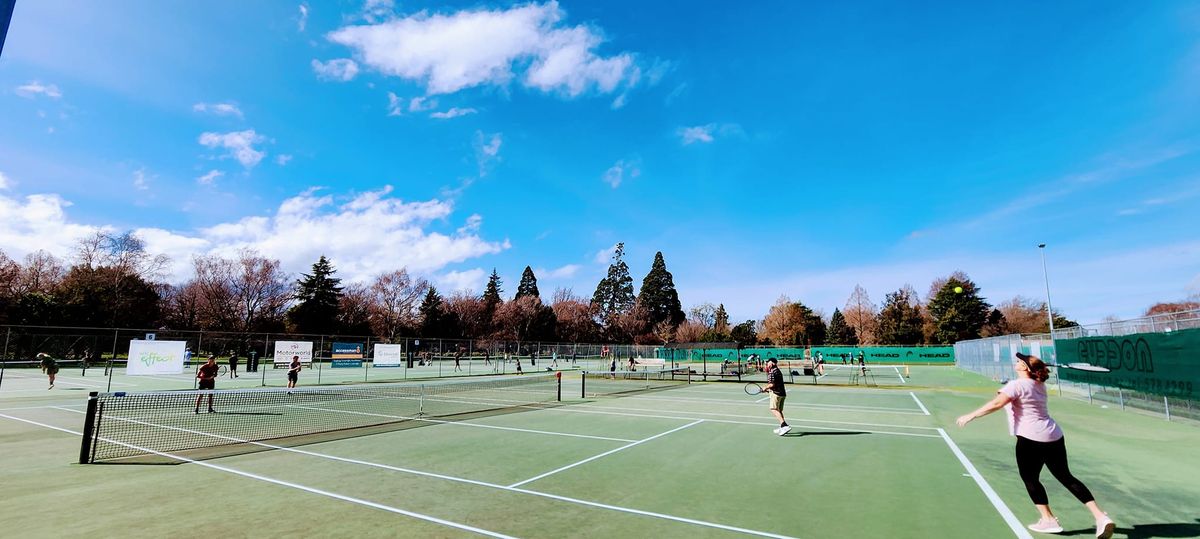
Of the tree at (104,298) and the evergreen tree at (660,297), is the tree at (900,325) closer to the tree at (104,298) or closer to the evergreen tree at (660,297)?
the evergreen tree at (660,297)

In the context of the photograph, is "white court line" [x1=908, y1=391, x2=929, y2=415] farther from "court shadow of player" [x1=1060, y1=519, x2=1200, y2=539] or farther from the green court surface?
"court shadow of player" [x1=1060, y1=519, x2=1200, y2=539]

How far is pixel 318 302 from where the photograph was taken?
71562 millimetres

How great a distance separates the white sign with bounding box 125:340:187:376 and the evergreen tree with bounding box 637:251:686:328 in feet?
291

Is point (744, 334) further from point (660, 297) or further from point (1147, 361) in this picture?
point (1147, 361)

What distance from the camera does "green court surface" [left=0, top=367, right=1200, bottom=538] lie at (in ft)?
19.3

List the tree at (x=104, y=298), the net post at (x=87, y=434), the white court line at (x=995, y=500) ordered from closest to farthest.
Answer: the white court line at (x=995, y=500) → the net post at (x=87, y=434) → the tree at (x=104, y=298)

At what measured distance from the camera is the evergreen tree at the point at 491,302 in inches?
3580

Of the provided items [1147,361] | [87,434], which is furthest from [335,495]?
[1147,361]

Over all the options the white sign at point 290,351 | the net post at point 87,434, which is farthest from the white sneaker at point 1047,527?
the white sign at point 290,351

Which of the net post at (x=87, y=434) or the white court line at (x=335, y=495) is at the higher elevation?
the net post at (x=87, y=434)

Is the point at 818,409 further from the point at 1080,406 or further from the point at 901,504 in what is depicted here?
the point at 901,504

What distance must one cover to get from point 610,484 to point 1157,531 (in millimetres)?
6428

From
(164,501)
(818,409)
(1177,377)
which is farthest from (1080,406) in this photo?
(164,501)

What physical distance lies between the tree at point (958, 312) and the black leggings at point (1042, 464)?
274ft
